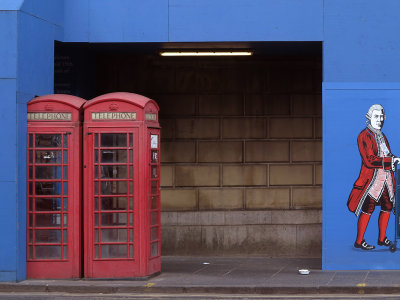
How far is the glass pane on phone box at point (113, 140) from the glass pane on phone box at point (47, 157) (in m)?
0.74

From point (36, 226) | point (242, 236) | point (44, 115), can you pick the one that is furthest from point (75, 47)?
point (242, 236)

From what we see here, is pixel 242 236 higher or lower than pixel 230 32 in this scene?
lower

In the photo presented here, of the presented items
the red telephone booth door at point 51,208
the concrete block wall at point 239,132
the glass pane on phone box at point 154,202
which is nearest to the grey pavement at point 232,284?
the red telephone booth door at point 51,208

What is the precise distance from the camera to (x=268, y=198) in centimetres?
1630

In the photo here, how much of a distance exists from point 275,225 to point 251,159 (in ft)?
4.62

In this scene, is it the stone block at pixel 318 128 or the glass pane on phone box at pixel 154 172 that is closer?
the glass pane on phone box at pixel 154 172

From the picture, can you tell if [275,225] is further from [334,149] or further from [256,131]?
[334,149]

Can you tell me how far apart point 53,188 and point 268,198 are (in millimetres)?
5254

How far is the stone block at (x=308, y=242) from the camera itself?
52.5 feet

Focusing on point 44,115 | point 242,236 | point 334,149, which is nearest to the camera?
point 44,115

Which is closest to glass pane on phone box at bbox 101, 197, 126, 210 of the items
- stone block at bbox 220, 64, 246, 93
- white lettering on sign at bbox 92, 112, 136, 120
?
white lettering on sign at bbox 92, 112, 136, 120

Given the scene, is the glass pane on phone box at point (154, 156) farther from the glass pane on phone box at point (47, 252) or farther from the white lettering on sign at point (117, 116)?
the glass pane on phone box at point (47, 252)

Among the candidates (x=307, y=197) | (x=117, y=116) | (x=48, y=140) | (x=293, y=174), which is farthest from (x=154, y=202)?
(x=307, y=197)

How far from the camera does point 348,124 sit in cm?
1332
